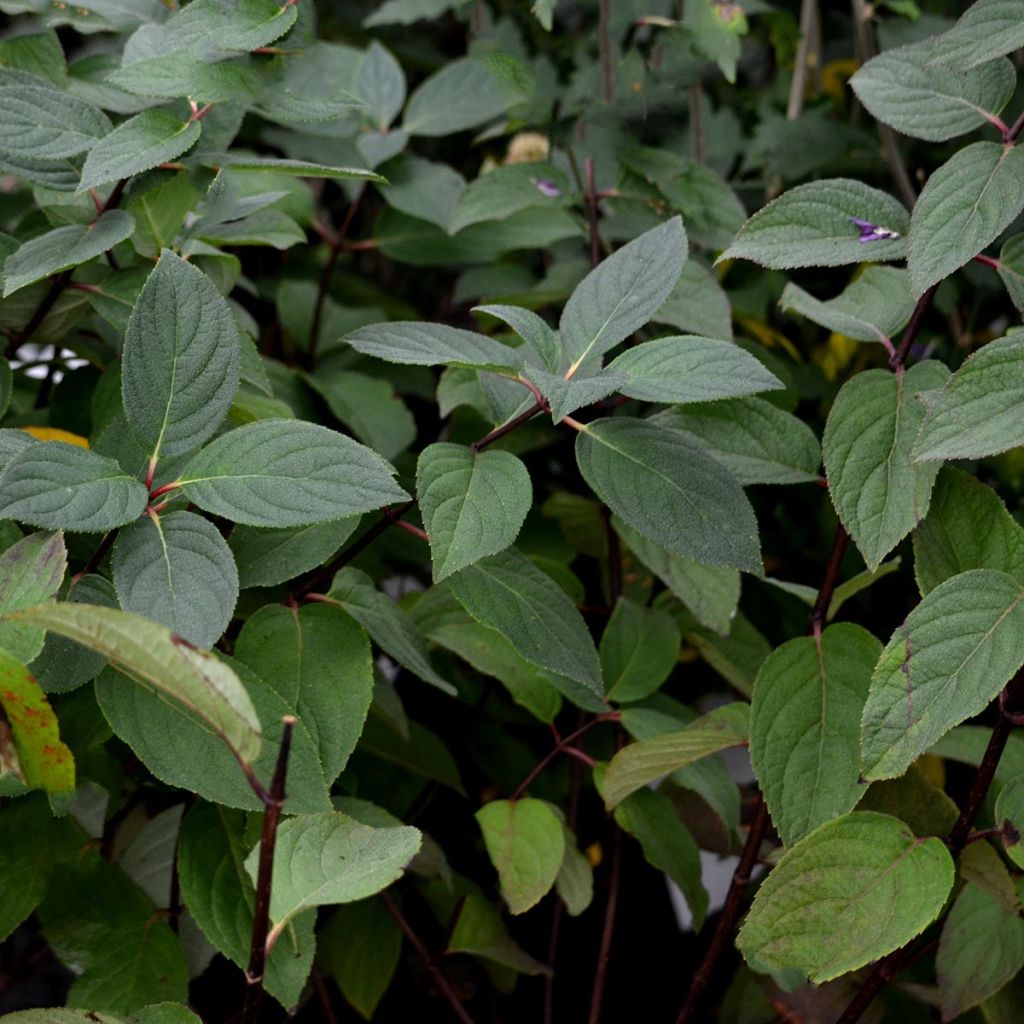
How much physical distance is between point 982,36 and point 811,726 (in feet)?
1.11

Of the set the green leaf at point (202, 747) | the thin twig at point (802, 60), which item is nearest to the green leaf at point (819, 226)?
the green leaf at point (202, 747)

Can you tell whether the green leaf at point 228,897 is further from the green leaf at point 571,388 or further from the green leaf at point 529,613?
the green leaf at point 571,388

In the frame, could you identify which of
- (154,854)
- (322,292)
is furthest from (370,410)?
(154,854)

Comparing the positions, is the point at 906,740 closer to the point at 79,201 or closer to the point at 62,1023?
the point at 62,1023

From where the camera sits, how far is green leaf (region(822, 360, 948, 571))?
57 cm

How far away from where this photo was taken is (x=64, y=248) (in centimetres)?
62

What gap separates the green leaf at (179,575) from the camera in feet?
1.61

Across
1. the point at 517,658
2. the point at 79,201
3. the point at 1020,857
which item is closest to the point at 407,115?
the point at 79,201

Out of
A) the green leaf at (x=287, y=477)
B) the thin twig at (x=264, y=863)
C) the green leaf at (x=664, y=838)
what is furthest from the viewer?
the green leaf at (x=664, y=838)

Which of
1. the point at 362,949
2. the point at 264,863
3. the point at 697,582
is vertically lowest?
the point at 362,949

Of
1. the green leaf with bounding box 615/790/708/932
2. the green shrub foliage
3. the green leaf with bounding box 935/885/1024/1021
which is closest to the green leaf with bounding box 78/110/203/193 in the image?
the green shrub foliage

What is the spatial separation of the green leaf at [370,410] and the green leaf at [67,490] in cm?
37

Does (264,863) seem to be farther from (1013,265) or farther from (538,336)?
(1013,265)

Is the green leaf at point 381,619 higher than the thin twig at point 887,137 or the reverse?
the reverse
